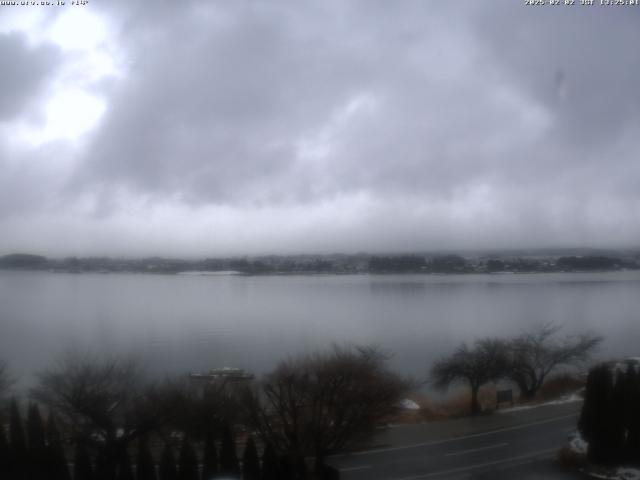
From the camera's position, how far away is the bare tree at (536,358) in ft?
45.1

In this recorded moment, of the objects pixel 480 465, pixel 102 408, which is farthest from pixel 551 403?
pixel 102 408

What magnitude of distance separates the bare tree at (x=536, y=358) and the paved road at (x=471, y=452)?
3586 mm

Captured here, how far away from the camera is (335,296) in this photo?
41.6 meters

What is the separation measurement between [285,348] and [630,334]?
14743mm

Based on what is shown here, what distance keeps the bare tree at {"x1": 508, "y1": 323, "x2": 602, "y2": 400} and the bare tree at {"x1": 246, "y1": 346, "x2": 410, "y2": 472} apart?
6.89 meters

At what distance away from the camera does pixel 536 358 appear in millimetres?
14930

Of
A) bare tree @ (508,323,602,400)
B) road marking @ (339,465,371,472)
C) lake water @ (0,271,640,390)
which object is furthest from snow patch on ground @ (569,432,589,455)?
lake water @ (0,271,640,390)

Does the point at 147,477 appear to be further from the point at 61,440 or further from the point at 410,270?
the point at 410,270

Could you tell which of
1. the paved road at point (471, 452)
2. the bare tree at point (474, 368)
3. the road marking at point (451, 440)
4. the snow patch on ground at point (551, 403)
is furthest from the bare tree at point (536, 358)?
the paved road at point (471, 452)

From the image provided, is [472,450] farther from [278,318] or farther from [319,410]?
[278,318]

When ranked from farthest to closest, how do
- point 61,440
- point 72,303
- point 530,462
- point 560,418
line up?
1. point 72,303
2. point 560,418
3. point 530,462
4. point 61,440

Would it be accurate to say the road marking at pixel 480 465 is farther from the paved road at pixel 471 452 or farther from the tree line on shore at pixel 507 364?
the tree line on shore at pixel 507 364

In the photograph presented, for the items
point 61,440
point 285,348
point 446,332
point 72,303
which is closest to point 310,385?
point 61,440

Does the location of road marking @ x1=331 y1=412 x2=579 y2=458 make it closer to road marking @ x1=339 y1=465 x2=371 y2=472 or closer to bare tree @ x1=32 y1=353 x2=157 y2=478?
road marking @ x1=339 y1=465 x2=371 y2=472
